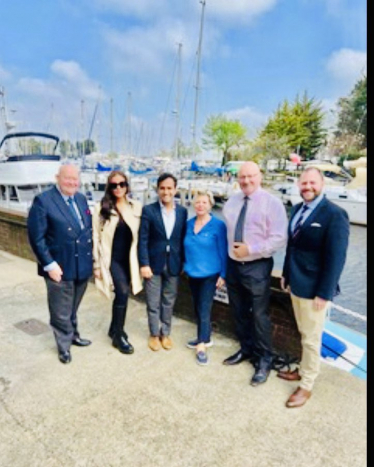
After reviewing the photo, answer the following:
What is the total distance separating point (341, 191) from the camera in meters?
17.9

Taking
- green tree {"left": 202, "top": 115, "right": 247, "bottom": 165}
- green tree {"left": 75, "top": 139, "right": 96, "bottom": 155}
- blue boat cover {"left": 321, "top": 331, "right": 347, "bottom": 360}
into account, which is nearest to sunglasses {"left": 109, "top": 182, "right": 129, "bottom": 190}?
blue boat cover {"left": 321, "top": 331, "right": 347, "bottom": 360}

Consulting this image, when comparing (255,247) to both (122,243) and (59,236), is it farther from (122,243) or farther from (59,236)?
(59,236)

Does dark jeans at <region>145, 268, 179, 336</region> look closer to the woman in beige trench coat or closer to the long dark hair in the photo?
the woman in beige trench coat

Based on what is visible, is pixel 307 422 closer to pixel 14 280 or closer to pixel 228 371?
pixel 228 371

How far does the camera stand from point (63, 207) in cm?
290

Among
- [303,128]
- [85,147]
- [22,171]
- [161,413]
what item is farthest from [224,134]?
[161,413]

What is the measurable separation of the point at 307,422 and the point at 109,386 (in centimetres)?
148

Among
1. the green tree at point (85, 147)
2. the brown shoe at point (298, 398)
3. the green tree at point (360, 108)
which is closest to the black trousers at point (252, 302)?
the brown shoe at point (298, 398)

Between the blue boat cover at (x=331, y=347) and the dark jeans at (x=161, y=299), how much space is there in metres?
1.55

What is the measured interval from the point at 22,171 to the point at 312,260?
10535 mm

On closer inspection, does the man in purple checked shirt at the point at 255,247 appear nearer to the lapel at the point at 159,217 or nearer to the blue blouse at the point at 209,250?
the blue blouse at the point at 209,250

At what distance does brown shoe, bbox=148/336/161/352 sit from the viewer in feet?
10.9

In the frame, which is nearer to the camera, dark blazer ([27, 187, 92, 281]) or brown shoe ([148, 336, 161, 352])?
dark blazer ([27, 187, 92, 281])

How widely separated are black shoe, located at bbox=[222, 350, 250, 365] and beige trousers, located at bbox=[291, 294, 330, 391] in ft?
1.97
